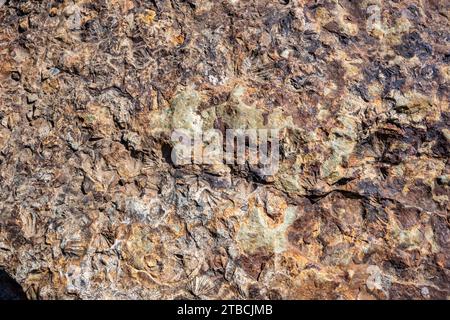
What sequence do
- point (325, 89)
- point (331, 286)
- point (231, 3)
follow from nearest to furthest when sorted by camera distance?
point (331, 286) < point (325, 89) < point (231, 3)

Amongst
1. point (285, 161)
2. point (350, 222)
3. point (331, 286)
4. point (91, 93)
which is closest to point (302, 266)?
point (331, 286)

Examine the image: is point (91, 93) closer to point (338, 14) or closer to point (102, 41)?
point (102, 41)

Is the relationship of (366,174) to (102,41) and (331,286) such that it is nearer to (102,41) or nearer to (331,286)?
(331,286)

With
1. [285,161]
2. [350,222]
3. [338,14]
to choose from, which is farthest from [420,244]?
[338,14]

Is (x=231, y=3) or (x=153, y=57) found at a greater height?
(x=231, y=3)

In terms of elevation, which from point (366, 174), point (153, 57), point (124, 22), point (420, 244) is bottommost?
point (420, 244)

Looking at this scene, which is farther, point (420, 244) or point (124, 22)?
point (124, 22)

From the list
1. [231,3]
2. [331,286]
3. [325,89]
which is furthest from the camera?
[231,3]
